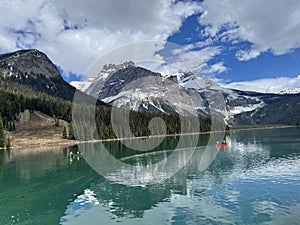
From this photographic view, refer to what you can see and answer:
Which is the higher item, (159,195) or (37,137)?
(37,137)

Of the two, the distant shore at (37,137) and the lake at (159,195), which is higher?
the distant shore at (37,137)

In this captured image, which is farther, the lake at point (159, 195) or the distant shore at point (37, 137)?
the distant shore at point (37, 137)

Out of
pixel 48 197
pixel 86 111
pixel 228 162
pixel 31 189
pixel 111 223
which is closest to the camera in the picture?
pixel 111 223

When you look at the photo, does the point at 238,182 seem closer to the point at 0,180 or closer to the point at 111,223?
the point at 111,223

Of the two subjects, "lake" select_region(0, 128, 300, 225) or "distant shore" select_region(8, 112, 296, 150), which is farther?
"distant shore" select_region(8, 112, 296, 150)

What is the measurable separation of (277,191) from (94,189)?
29.5m

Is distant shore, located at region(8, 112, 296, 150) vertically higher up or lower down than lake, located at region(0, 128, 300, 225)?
higher up

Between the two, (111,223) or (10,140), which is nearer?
(111,223)

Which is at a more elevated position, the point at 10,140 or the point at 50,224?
the point at 10,140

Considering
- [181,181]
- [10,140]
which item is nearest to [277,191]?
[181,181]

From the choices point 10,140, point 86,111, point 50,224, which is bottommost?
point 50,224

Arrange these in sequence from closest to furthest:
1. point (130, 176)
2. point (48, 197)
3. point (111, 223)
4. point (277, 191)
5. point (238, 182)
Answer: point (111, 223) → point (277, 191) → point (48, 197) → point (238, 182) → point (130, 176)

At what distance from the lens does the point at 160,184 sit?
5231 centimetres

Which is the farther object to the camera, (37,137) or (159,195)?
(37,137)
